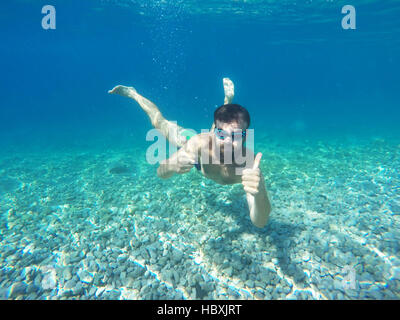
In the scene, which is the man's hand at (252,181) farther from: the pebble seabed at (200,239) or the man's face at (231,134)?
the pebble seabed at (200,239)

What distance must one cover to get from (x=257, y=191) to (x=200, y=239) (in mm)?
2744

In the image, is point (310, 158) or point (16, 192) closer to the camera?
point (16, 192)

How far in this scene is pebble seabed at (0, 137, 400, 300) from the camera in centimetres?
398

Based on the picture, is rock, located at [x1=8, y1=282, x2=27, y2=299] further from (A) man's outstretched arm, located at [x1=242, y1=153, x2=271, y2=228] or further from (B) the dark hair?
(B) the dark hair

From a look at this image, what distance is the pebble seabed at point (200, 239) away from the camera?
3.98 metres

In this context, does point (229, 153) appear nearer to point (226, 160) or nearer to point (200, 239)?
point (226, 160)

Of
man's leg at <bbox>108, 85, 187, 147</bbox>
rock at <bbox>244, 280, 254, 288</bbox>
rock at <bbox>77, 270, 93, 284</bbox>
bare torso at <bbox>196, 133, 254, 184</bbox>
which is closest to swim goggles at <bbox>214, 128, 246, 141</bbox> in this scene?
bare torso at <bbox>196, 133, 254, 184</bbox>

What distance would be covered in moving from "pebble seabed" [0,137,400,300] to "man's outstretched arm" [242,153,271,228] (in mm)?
1357

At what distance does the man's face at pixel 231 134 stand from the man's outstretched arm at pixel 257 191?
0.76 m

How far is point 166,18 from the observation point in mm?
30344
